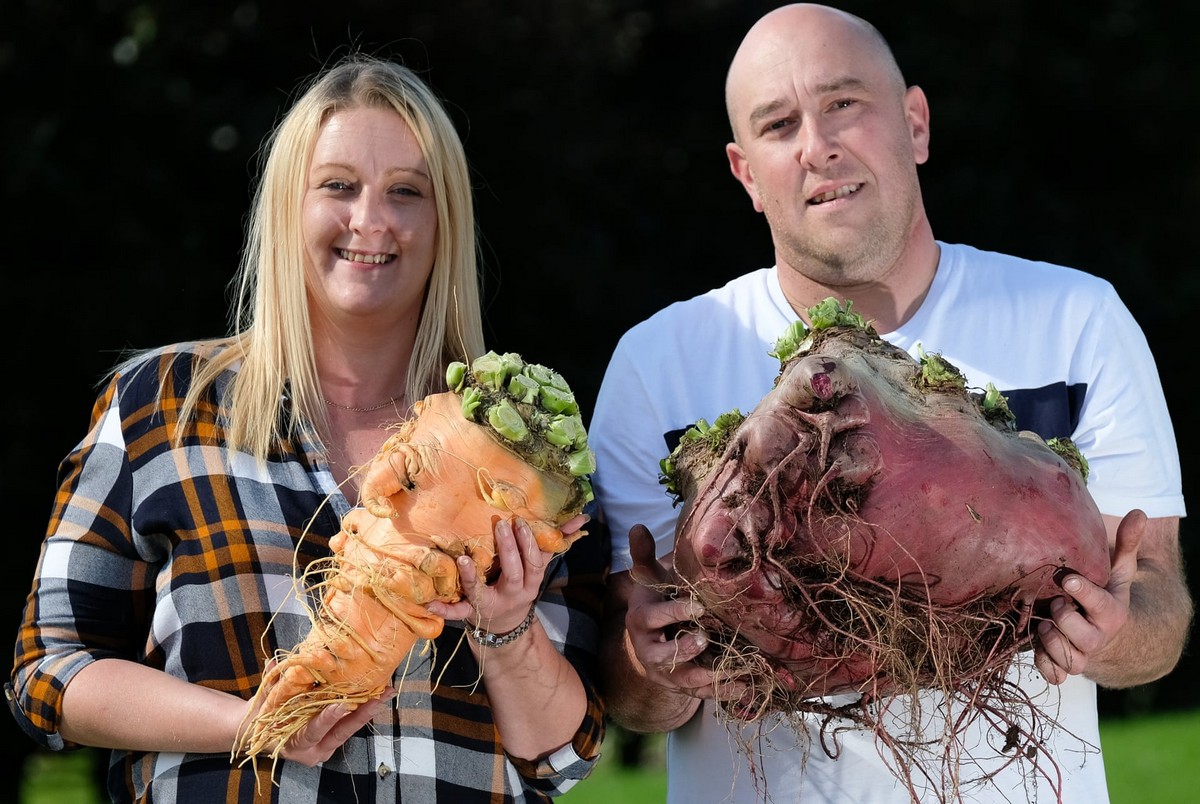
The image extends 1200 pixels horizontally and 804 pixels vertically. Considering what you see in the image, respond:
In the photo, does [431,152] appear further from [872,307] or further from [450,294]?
[872,307]

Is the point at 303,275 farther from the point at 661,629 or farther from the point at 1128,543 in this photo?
the point at 1128,543

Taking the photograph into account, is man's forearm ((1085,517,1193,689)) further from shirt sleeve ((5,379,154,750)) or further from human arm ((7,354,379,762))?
shirt sleeve ((5,379,154,750))

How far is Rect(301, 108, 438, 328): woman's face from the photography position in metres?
2.83

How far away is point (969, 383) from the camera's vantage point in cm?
291

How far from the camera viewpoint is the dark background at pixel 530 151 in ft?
20.0

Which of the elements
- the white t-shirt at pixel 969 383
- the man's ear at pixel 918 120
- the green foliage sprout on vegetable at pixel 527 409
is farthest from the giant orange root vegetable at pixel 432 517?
the man's ear at pixel 918 120

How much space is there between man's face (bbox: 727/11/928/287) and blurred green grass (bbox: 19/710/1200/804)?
4.31 metres

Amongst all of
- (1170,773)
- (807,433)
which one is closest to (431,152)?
(807,433)

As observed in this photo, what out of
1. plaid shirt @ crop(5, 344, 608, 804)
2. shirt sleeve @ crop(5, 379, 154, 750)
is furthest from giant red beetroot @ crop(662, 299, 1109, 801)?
shirt sleeve @ crop(5, 379, 154, 750)

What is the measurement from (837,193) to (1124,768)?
4917mm

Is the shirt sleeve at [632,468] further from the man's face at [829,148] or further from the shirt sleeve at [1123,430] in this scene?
the shirt sleeve at [1123,430]

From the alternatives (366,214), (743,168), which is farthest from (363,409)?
(743,168)

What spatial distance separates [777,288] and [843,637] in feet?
3.43

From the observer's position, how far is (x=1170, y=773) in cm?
664
